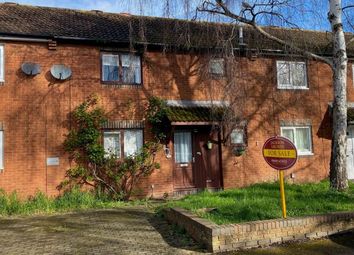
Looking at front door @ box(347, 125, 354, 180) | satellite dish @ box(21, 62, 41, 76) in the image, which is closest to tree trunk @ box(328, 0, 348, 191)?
front door @ box(347, 125, 354, 180)

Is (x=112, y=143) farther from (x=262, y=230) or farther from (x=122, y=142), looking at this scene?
(x=262, y=230)

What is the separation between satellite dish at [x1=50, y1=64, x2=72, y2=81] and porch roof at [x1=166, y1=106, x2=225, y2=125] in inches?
142

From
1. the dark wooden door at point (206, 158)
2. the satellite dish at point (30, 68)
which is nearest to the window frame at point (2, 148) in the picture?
the satellite dish at point (30, 68)

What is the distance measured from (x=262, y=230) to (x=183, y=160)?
7600mm

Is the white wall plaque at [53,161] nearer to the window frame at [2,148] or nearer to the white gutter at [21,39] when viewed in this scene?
the window frame at [2,148]

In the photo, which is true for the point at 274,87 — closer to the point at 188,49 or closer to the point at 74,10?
the point at 188,49

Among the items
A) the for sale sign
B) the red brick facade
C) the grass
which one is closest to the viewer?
the for sale sign

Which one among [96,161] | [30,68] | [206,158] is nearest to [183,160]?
[206,158]

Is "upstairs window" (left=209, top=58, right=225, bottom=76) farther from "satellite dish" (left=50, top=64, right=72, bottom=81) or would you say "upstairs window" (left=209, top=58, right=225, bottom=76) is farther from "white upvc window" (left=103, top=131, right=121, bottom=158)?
"satellite dish" (left=50, top=64, right=72, bottom=81)

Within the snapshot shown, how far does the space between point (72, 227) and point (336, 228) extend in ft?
19.2

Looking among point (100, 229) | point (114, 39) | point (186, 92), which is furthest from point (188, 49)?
point (100, 229)

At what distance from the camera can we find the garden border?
7672 mm

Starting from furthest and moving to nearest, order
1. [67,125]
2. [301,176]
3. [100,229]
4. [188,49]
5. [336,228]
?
[301,176] → [188,49] → [67,125] → [100,229] → [336,228]

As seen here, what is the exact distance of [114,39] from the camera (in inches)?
580
